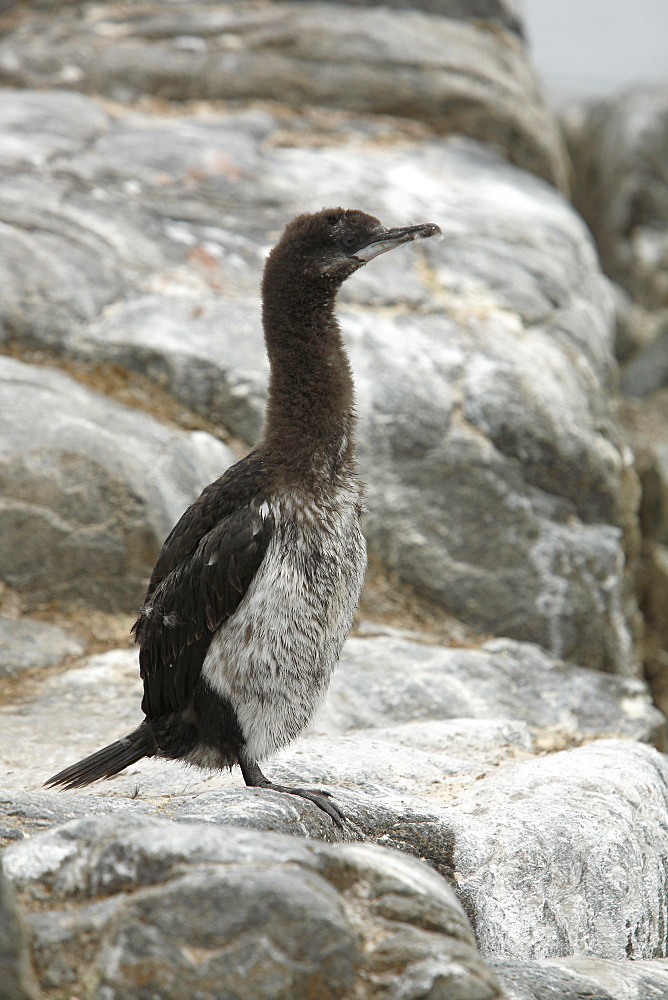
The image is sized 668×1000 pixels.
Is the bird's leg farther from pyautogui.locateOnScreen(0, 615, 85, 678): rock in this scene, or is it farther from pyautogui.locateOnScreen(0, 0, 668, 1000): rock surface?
pyautogui.locateOnScreen(0, 615, 85, 678): rock

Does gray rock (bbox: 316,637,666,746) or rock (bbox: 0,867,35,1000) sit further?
gray rock (bbox: 316,637,666,746)

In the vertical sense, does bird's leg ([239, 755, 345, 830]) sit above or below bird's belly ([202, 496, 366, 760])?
below

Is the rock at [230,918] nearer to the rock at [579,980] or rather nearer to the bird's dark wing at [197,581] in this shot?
the rock at [579,980]

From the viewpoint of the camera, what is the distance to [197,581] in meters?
3.71

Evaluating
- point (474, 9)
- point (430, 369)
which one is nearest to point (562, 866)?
point (430, 369)

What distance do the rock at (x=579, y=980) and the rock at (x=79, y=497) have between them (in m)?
3.43

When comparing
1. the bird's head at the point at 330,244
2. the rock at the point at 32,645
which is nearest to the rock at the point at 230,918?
the bird's head at the point at 330,244

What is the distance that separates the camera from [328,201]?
7.55 meters

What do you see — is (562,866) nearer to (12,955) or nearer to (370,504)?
(12,955)

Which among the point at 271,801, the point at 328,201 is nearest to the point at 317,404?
the point at 271,801

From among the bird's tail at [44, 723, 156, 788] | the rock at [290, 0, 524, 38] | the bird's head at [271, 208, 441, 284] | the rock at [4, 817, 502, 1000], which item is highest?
the bird's head at [271, 208, 441, 284]

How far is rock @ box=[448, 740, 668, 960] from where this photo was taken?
3492 mm

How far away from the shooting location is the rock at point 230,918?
7.36ft

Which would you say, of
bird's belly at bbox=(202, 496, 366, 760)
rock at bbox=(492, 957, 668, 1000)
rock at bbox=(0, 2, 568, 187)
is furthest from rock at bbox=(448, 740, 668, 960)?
rock at bbox=(0, 2, 568, 187)
